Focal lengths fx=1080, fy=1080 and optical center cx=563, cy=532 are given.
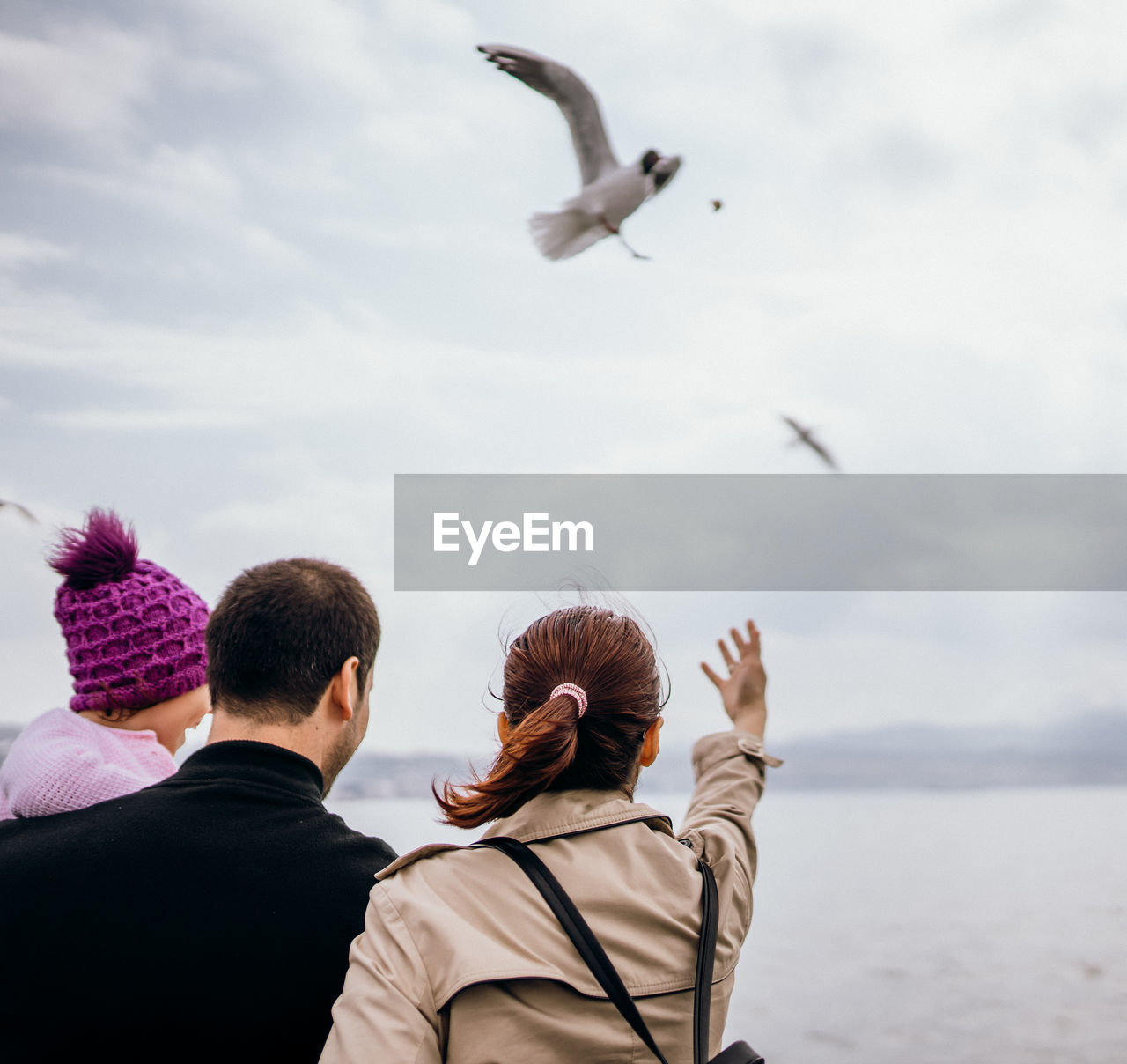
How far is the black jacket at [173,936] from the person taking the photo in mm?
1618

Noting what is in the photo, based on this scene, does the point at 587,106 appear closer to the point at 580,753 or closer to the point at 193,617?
the point at 193,617

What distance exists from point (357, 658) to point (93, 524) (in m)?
0.79

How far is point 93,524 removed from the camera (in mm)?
2369

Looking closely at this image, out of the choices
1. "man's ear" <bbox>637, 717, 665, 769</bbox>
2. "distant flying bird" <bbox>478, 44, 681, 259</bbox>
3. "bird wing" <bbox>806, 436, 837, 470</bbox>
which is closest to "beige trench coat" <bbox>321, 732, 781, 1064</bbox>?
"man's ear" <bbox>637, 717, 665, 769</bbox>

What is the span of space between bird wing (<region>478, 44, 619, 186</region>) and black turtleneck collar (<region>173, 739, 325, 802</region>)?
177 inches

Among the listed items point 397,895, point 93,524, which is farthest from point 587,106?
point 397,895

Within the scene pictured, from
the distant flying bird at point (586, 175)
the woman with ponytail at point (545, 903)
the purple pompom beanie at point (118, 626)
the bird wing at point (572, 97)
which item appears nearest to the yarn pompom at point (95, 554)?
the purple pompom beanie at point (118, 626)

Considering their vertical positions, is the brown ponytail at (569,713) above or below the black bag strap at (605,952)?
above

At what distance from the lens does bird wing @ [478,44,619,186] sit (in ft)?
19.0

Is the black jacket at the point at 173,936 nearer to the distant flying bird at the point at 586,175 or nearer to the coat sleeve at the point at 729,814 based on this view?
the coat sleeve at the point at 729,814

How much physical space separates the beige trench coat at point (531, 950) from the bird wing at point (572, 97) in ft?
15.6

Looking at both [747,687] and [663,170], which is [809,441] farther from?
[747,687]

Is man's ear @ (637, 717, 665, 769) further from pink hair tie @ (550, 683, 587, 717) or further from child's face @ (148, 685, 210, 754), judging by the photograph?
child's face @ (148, 685, 210, 754)

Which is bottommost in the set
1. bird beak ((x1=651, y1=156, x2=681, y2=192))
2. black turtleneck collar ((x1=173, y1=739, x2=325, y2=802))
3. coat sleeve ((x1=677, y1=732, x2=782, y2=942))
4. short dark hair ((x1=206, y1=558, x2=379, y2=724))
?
coat sleeve ((x1=677, y1=732, x2=782, y2=942))
